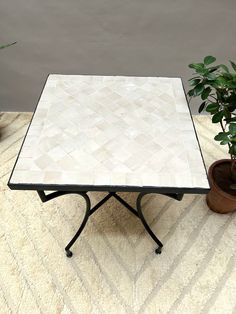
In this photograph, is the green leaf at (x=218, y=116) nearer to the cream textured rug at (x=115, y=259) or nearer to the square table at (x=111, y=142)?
the square table at (x=111, y=142)

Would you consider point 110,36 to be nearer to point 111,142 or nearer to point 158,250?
point 111,142

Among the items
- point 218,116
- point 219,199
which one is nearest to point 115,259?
point 219,199

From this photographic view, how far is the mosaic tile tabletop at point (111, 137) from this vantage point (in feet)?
3.12

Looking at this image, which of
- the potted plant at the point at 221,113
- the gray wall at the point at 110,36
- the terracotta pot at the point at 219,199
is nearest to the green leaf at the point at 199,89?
the potted plant at the point at 221,113

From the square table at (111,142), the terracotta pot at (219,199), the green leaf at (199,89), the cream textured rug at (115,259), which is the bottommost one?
the cream textured rug at (115,259)

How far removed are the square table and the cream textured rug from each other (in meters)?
0.12

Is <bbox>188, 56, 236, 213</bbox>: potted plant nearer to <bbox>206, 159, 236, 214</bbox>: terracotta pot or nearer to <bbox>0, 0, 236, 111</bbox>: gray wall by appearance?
<bbox>206, 159, 236, 214</bbox>: terracotta pot

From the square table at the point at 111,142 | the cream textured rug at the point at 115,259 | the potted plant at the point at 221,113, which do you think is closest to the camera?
the square table at the point at 111,142

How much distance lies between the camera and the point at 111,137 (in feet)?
3.64

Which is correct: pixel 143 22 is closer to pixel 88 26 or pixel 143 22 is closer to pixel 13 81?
pixel 88 26

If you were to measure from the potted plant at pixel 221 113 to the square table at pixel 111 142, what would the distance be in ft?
0.40

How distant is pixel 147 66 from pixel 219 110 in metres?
0.83

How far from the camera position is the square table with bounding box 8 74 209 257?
3.07ft

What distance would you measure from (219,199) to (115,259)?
27.4 inches
